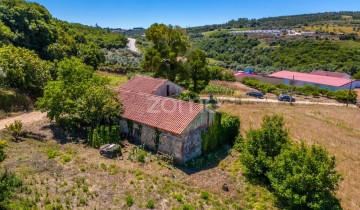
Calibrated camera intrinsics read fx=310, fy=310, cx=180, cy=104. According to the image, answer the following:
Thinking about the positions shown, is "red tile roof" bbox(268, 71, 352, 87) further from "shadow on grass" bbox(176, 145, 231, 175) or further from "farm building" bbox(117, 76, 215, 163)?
"farm building" bbox(117, 76, 215, 163)

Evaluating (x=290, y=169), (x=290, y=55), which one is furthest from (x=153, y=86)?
(x=290, y=55)

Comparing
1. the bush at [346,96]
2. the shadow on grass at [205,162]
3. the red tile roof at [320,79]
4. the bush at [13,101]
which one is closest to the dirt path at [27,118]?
the bush at [13,101]

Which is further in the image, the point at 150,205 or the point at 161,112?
the point at 161,112

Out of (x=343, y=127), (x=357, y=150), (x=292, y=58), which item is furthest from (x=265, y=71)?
(x=357, y=150)

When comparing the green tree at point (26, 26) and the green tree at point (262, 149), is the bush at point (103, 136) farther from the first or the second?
the green tree at point (26, 26)

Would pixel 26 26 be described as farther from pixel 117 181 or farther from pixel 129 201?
pixel 129 201
